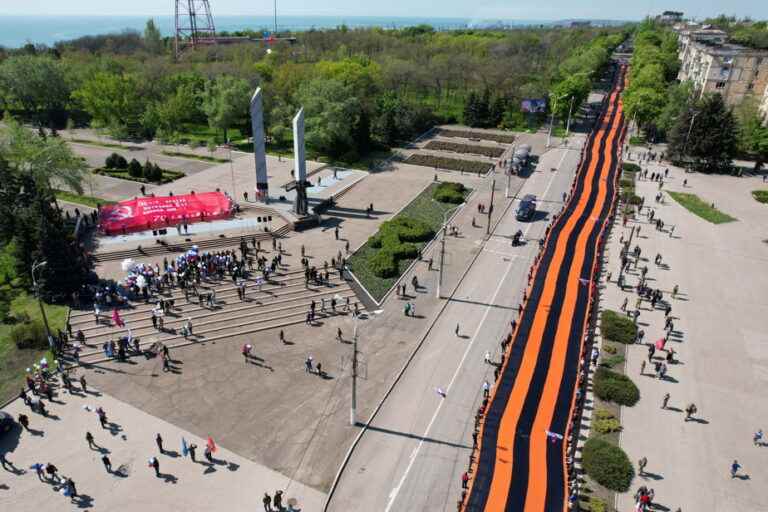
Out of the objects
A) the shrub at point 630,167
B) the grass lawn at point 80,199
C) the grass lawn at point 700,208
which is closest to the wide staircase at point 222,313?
the grass lawn at point 80,199

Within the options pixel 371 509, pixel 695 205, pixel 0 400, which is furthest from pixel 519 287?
pixel 0 400

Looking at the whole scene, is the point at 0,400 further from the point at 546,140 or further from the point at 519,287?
the point at 546,140

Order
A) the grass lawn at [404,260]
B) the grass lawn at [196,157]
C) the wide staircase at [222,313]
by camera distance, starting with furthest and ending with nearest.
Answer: the grass lawn at [196,157], the grass lawn at [404,260], the wide staircase at [222,313]

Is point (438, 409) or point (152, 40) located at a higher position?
point (152, 40)

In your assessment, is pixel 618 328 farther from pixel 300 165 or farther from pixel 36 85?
pixel 36 85

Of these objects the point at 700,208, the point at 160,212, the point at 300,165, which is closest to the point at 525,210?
the point at 700,208

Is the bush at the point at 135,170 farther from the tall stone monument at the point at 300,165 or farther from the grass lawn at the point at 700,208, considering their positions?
the grass lawn at the point at 700,208

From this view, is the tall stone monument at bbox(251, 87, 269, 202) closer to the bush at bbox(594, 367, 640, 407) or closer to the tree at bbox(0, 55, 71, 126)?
the bush at bbox(594, 367, 640, 407)
